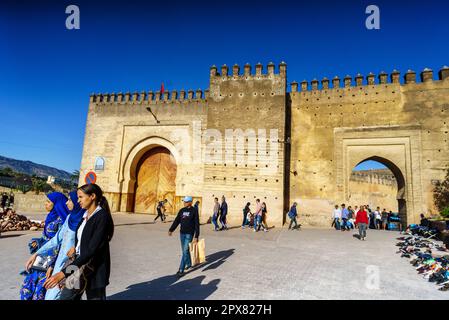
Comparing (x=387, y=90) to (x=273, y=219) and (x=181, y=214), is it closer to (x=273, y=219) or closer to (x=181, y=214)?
(x=273, y=219)

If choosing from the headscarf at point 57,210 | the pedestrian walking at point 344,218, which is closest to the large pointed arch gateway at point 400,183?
the pedestrian walking at point 344,218

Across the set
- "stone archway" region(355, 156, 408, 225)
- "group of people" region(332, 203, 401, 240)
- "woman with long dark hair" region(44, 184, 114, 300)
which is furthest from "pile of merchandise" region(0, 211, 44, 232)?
"stone archway" region(355, 156, 408, 225)

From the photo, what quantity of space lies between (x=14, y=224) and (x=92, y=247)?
965cm

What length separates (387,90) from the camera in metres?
13.4

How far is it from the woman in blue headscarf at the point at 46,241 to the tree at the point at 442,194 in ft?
48.0

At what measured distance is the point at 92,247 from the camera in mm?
2297

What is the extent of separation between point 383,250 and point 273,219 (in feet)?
19.1

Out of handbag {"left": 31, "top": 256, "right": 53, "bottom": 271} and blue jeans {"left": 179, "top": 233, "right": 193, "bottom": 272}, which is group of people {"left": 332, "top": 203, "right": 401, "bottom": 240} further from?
handbag {"left": 31, "top": 256, "right": 53, "bottom": 271}

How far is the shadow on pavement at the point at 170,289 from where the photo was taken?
3.77m

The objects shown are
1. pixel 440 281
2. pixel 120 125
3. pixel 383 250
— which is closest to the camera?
pixel 440 281

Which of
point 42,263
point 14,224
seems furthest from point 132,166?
point 42,263

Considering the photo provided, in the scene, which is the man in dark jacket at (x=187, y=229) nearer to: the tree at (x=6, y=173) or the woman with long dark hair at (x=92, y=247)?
the woman with long dark hair at (x=92, y=247)

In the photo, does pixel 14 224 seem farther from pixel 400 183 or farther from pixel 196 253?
pixel 400 183
